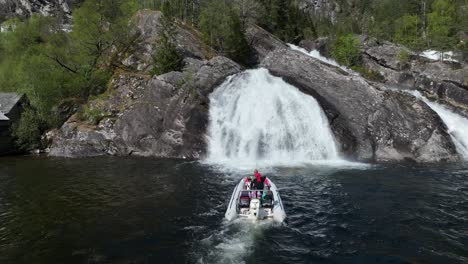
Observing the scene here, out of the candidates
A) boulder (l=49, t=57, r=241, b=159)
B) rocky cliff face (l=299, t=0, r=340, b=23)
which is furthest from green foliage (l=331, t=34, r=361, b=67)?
rocky cliff face (l=299, t=0, r=340, b=23)

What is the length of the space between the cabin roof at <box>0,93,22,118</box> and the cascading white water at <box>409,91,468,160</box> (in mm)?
54464

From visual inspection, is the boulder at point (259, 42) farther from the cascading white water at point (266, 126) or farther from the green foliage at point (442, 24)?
the green foliage at point (442, 24)

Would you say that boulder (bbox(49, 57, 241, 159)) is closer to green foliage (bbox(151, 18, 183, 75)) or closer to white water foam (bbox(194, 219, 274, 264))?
green foliage (bbox(151, 18, 183, 75))

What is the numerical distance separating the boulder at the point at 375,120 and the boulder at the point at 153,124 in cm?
1325

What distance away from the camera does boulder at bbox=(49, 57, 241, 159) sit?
39.8 metres

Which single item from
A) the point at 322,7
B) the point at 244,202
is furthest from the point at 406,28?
the point at 322,7

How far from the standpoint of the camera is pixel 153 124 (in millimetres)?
41156

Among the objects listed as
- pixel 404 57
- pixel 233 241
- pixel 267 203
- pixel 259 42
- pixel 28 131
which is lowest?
pixel 233 241

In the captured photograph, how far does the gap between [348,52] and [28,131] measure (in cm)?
5373

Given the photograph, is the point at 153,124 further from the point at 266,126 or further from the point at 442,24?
the point at 442,24

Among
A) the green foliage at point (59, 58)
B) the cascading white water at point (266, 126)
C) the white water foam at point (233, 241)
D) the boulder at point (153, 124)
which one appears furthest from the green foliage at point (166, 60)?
the white water foam at point (233, 241)

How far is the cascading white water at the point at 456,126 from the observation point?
36.3 metres

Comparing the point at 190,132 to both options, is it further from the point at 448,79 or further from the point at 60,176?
the point at 448,79

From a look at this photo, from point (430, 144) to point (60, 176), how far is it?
3669cm
